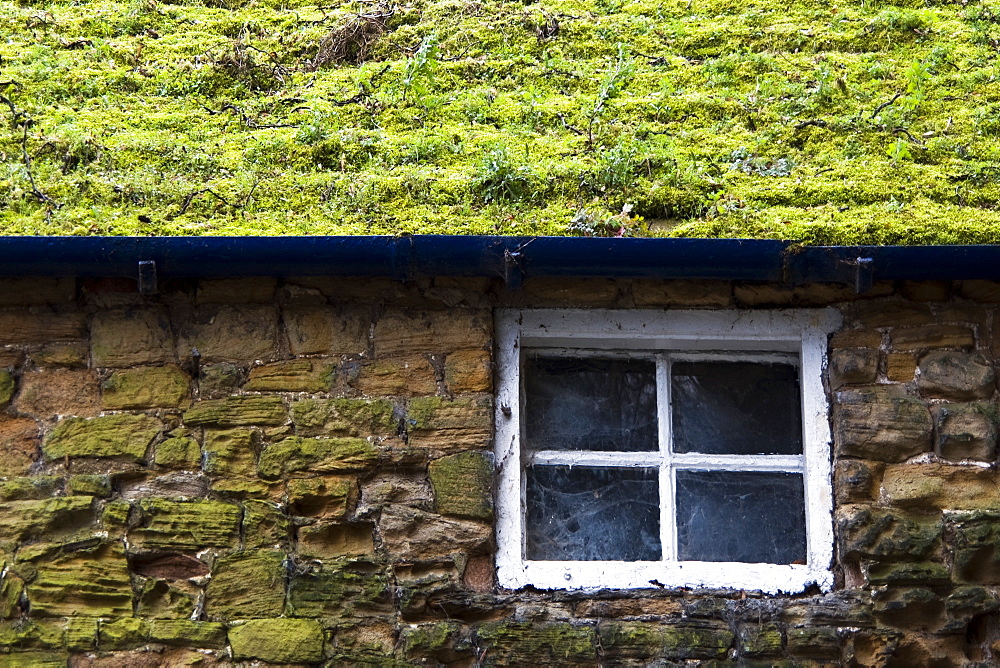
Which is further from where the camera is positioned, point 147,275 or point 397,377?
point 397,377

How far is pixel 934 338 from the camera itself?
155 inches

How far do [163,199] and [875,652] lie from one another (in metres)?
2.85

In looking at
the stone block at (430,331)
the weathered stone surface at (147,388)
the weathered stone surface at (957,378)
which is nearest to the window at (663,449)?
the stone block at (430,331)

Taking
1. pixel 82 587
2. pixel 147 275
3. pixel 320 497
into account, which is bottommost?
pixel 82 587

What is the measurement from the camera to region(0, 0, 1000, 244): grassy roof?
397cm

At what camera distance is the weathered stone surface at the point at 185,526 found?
365 cm

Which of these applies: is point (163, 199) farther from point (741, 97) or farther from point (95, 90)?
point (741, 97)

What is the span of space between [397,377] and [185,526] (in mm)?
848

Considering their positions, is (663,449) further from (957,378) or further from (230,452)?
(230,452)

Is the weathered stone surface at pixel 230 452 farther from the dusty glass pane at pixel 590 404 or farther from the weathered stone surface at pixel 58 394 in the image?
the dusty glass pane at pixel 590 404

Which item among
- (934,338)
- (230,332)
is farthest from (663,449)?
(230,332)

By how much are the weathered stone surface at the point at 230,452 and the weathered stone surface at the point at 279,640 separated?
1.65 ft

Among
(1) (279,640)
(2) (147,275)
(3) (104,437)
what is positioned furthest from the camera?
(3) (104,437)

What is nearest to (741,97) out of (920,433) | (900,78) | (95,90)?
(900,78)
